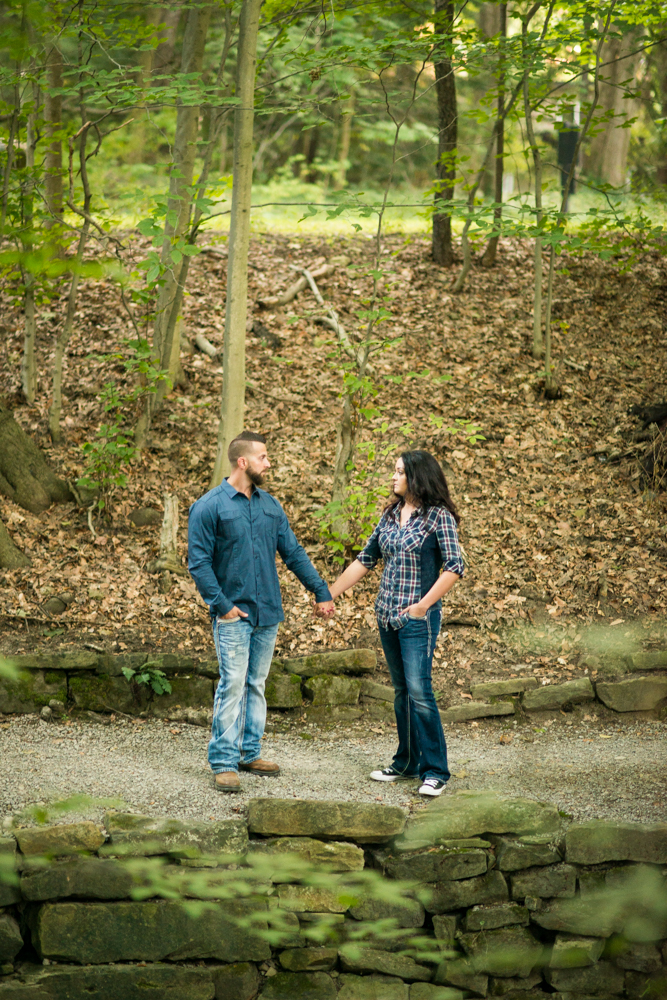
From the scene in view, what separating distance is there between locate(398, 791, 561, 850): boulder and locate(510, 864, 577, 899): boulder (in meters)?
0.21

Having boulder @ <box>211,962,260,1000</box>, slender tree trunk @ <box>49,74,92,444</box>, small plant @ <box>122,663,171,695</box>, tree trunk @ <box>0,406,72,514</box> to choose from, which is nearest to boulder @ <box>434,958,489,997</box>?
boulder @ <box>211,962,260,1000</box>

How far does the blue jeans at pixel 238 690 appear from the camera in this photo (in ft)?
14.5

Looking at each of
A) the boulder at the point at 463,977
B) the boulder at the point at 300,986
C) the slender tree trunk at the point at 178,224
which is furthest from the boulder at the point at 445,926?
the slender tree trunk at the point at 178,224

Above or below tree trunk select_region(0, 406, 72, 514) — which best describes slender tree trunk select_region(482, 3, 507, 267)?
above

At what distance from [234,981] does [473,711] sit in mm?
2454

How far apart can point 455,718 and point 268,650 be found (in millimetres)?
1857

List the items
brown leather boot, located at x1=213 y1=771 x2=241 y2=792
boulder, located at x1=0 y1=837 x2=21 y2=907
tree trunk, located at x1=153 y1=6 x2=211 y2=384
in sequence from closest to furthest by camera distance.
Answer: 1. boulder, located at x1=0 y1=837 x2=21 y2=907
2. brown leather boot, located at x1=213 y1=771 x2=241 y2=792
3. tree trunk, located at x1=153 y1=6 x2=211 y2=384

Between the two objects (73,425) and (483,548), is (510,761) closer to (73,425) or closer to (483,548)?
(483,548)

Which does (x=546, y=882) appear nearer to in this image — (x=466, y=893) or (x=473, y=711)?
(x=466, y=893)

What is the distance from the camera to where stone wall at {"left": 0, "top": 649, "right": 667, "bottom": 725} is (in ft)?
18.5

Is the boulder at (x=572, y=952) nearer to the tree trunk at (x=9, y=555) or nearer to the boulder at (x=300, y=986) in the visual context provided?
the boulder at (x=300, y=986)

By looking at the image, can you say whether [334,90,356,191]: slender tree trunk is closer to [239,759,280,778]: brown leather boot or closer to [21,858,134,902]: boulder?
[239,759,280,778]: brown leather boot

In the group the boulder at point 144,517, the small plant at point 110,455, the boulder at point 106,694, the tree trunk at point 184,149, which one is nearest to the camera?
the boulder at point 106,694

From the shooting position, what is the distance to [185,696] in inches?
227
